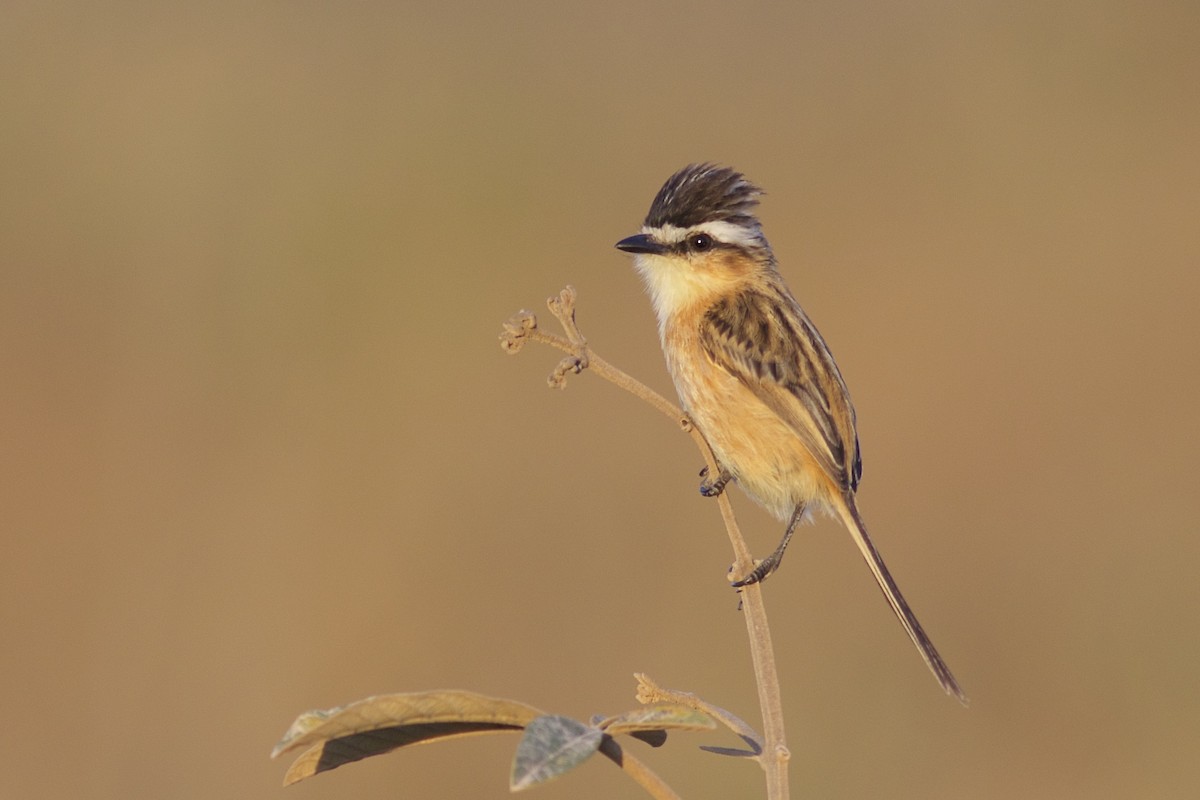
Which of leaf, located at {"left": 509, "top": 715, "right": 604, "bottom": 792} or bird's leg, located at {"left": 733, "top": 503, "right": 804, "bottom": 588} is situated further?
bird's leg, located at {"left": 733, "top": 503, "right": 804, "bottom": 588}

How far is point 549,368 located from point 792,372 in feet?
18.3

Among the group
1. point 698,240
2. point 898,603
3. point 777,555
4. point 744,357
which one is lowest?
point 898,603

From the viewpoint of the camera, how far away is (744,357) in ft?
14.3

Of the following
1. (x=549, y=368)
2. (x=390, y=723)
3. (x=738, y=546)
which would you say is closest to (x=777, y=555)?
(x=738, y=546)

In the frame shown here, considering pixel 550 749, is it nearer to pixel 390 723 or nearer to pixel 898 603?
pixel 390 723

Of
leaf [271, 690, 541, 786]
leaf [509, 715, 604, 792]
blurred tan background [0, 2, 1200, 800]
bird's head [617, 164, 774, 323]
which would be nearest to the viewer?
leaf [509, 715, 604, 792]

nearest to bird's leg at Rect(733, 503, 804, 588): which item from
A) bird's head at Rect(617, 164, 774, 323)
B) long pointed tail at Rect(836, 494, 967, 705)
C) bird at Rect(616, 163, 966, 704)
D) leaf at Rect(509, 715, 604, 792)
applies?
bird at Rect(616, 163, 966, 704)

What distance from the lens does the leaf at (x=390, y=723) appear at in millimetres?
1355

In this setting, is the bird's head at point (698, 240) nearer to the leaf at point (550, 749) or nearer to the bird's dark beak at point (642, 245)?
the bird's dark beak at point (642, 245)

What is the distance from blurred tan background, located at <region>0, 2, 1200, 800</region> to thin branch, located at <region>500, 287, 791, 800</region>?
3.39 meters

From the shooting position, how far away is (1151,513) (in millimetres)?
8789

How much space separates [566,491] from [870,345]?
2915 mm

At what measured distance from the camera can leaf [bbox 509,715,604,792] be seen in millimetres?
1208

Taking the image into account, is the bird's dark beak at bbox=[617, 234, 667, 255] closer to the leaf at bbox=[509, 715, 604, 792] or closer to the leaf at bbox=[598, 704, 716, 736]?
the leaf at bbox=[598, 704, 716, 736]
